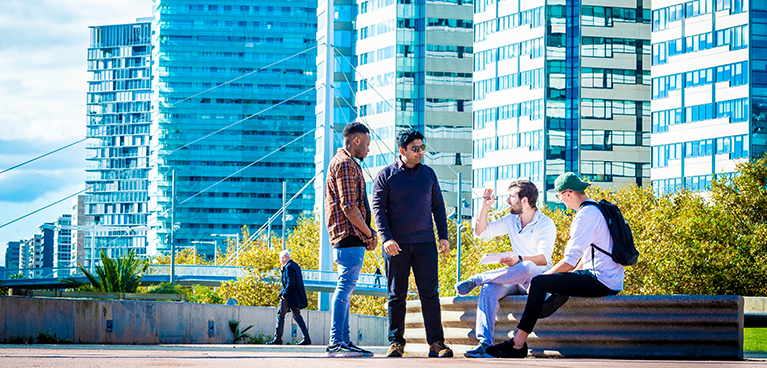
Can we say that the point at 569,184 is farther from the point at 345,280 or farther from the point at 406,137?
the point at 345,280

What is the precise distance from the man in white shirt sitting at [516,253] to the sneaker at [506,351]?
0.81 feet

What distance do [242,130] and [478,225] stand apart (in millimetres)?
150436

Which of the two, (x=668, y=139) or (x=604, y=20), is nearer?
(x=668, y=139)

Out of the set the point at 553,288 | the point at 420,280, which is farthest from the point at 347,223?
the point at 553,288

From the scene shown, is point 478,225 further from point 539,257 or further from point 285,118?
point 285,118

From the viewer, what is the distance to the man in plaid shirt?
8.42m

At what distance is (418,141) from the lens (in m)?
8.66

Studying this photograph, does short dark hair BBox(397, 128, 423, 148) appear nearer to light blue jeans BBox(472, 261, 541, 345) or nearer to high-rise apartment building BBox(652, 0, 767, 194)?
light blue jeans BBox(472, 261, 541, 345)

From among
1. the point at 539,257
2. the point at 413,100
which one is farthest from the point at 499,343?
the point at 413,100

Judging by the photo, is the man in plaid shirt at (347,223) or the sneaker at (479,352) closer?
the sneaker at (479,352)

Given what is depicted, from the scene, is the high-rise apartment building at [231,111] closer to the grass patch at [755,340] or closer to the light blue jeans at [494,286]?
the grass patch at [755,340]

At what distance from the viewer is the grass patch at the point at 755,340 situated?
603 inches

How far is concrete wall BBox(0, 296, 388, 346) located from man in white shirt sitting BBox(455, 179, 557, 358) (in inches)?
210

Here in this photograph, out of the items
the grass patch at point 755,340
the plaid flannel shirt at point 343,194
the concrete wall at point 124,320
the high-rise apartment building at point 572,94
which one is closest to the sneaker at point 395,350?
the plaid flannel shirt at point 343,194
